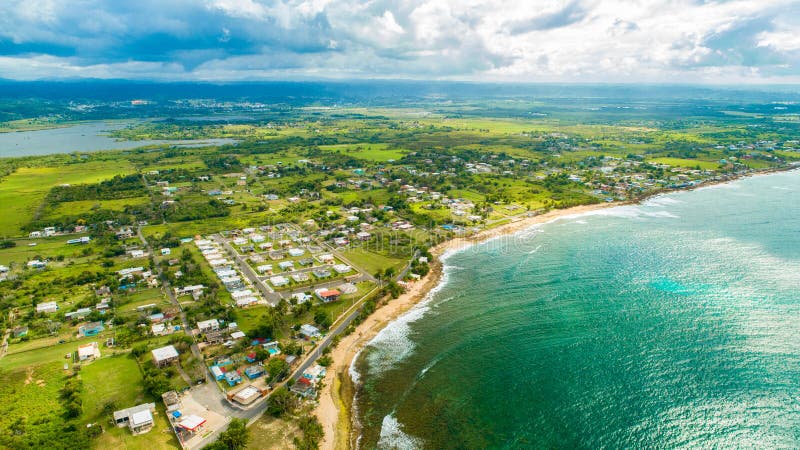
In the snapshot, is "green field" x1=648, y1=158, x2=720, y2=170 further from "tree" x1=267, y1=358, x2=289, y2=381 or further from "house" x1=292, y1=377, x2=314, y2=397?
"tree" x1=267, y1=358, x2=289, y2=381

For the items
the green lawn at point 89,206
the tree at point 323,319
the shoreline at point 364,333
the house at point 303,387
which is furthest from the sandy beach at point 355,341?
the green lawn at point 89,206

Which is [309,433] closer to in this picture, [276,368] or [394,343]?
[276,368]

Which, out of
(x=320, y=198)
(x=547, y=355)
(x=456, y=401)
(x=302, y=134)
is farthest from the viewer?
(x=302, y=134)

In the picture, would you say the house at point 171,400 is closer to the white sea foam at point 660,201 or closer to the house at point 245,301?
the house at point 245,301

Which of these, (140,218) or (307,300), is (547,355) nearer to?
(307,300)

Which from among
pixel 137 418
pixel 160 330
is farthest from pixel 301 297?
pixel 137 418

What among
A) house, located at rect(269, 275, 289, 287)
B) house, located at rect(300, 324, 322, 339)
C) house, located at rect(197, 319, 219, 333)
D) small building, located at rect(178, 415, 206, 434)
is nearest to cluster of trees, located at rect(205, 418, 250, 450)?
small building, located at rect(178, 415, 206, 434)

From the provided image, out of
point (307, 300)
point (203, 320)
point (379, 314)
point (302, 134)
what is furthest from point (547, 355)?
point (302, 134)
